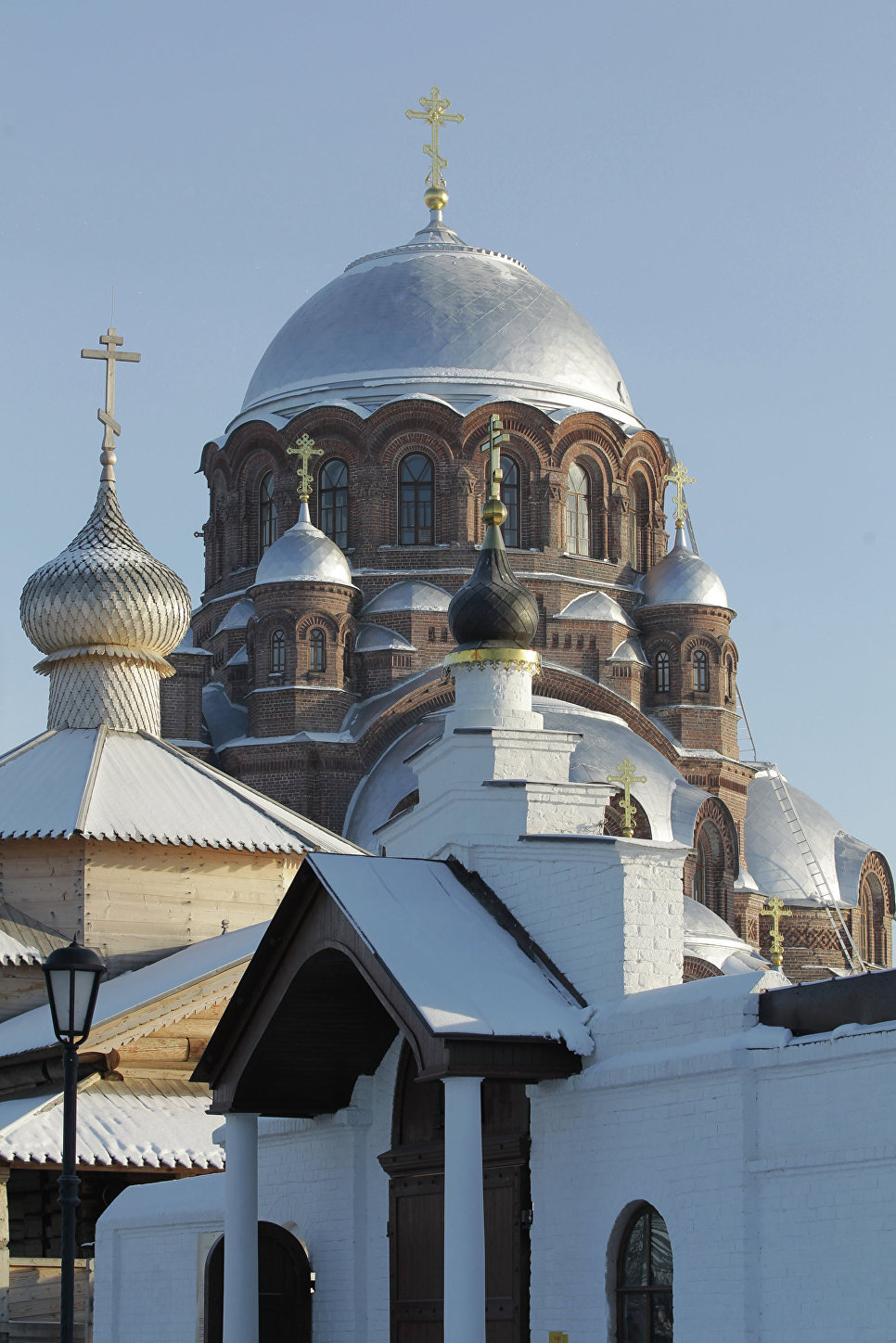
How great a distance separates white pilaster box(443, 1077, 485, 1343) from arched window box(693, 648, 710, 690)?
73.3 feet

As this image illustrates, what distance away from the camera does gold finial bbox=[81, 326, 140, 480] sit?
2072 centimetres

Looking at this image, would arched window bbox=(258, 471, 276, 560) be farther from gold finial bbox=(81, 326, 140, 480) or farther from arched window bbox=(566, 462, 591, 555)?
gold finial bbox=(81, 326, 140, 480)

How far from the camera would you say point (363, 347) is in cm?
3195

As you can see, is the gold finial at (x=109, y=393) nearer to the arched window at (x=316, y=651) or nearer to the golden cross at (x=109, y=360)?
the golden cross at (x=109, y=360)

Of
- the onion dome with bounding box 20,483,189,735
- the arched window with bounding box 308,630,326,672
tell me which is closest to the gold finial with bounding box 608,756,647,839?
the onion dome with bounding box 20,483,189,735

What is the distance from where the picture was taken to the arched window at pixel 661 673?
103 ft

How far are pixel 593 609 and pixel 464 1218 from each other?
22.0m

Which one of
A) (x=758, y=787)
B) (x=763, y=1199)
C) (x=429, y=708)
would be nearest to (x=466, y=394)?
(x=429, y=708)

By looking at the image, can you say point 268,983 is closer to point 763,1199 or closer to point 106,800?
point 763,1199

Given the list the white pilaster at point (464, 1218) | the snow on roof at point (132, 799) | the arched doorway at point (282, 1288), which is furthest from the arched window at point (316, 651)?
the white pilaster at point (464, 1218)

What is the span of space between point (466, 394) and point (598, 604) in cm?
357

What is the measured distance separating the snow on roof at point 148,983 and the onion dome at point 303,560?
1165cm

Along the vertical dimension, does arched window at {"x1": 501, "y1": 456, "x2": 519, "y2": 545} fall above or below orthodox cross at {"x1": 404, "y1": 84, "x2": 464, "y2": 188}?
below

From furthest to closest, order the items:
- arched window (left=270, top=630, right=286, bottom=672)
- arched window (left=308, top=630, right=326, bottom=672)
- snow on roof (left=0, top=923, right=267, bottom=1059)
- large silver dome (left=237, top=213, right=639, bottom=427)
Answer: large silver dome (left=237, top=213, right=639, bottom=427) → arched window (left=270, top=630, right=286, bottom=672) → arched window (left=308, top=630, right=326, bottom=672) → snow on roof (left=0, top=923, right=267, bottom=1059)
